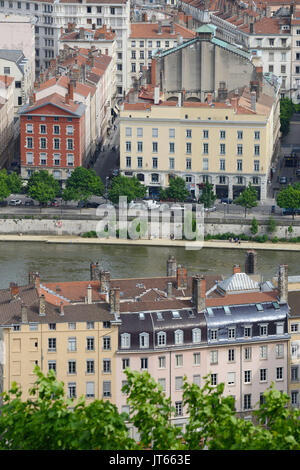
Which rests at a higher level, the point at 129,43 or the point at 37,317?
the point at 129,43

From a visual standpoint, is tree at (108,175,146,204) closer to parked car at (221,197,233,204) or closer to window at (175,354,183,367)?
parked car at (221,197,233,204)

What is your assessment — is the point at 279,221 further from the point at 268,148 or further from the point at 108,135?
the point at 108,135

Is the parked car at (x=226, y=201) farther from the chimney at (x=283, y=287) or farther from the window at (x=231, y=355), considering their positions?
the window at (x=231, y=355)

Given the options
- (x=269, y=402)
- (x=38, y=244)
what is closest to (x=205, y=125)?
(x=38, y=244)

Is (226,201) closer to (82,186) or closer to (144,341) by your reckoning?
(82,186)

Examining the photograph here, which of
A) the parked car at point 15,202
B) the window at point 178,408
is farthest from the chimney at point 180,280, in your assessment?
the parked car at point 15,202

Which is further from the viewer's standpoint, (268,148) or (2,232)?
(268,148)

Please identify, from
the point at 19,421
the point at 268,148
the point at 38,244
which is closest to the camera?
the point at 19,421
